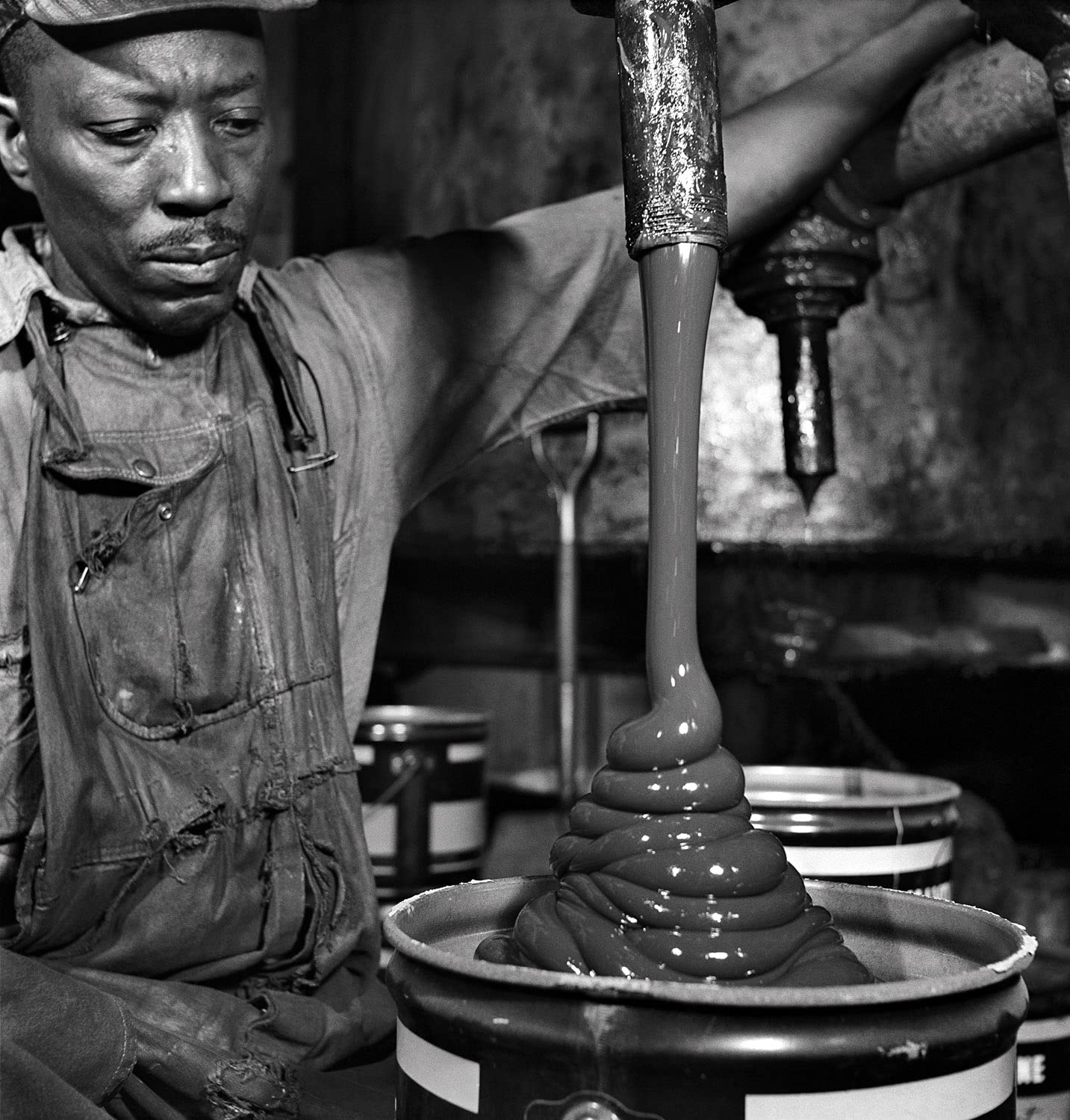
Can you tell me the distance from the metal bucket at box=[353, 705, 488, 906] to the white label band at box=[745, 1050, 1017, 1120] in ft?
4.63

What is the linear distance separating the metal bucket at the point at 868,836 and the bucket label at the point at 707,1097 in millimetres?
482

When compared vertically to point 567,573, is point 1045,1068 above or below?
below

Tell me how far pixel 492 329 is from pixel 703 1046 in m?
0.84

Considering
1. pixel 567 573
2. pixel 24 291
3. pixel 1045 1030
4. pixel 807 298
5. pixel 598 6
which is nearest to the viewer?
pixel 598 6

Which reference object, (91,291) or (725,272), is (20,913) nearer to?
(91,291)

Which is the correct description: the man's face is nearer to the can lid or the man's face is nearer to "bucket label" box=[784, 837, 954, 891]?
"bucket label" box=[784, 837, 954, 891]

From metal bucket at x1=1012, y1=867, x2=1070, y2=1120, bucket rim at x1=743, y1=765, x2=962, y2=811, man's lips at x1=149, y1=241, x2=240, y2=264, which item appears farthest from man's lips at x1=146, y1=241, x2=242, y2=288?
metal bucket at x1=1012, y1=867, x2=1070, y2=1120

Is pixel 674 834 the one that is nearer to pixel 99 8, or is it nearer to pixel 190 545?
pixel 190 545

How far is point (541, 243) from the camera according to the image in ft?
4.23

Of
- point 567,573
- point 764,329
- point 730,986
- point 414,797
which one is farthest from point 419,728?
point 730,986

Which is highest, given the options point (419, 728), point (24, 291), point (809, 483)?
point (24, 291)

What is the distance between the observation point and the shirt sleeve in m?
1.26

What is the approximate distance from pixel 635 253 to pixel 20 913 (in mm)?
644

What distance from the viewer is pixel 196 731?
109 cm
